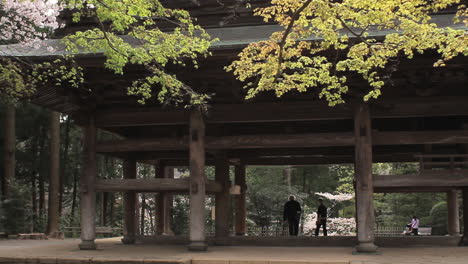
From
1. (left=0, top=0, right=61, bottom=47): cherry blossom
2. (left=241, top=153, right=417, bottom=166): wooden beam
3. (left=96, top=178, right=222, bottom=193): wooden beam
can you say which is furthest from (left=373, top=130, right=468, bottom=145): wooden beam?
(left=0, top=0, right=61, bottom=47): cherry blossom

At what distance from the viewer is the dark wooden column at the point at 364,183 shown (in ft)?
32.8

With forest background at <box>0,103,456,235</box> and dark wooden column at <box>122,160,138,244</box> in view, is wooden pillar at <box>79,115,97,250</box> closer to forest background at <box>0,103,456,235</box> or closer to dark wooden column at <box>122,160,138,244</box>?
dark wooden column at <box>122,160,138,244</box>

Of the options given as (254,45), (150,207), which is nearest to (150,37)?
(254,45)

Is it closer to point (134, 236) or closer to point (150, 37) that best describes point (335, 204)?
point (134, 236)

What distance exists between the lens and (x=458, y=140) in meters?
10.2

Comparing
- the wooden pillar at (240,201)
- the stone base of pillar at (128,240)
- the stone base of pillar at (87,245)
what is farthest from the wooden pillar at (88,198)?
the wooden pillar at (240,201)

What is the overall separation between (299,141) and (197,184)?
2.19m

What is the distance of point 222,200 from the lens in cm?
1311

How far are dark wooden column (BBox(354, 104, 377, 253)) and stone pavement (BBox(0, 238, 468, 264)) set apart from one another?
367mm

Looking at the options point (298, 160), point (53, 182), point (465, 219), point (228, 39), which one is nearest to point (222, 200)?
point (298, 160)

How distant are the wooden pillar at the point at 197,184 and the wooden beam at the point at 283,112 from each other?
1.26ft

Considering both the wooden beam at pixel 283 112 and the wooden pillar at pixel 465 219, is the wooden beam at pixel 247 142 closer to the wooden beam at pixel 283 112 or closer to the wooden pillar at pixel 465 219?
Answer: the wooden beam at pixel 283 112

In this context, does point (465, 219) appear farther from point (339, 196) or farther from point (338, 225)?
point (339, 196)

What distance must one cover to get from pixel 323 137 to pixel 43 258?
5.70 meters
